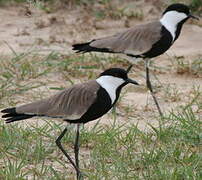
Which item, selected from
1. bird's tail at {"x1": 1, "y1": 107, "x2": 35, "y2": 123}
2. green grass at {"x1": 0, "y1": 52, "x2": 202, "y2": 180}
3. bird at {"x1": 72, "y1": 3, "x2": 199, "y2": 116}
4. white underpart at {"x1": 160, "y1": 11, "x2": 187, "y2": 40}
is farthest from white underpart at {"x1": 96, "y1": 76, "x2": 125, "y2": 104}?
white underpart at {"x1": 160, "y1": 11, "x2": 187, "y2": 40}

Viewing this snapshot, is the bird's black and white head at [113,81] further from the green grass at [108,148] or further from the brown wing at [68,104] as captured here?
the green grass at [108,148]

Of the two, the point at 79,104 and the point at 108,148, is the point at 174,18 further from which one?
the point at 79,104

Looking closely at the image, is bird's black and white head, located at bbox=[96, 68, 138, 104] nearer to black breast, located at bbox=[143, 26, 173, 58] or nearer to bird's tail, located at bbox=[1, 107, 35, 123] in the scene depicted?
bird's tail, located at bbox=[1, 107, 35, 123]

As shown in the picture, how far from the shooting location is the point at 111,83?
4867 mm

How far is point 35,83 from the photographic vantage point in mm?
7074

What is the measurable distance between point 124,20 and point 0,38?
180cm

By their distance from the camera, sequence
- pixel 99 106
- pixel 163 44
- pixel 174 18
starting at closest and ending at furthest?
pixel 99 106
pixel 163 44
pixel 174 18

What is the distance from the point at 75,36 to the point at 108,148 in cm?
363

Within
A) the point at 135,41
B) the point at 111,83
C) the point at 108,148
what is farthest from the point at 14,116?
the point at 135,41

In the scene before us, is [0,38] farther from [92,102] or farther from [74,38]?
[92,102]

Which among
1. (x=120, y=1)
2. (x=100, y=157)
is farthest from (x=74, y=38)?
(x=100, y=157)

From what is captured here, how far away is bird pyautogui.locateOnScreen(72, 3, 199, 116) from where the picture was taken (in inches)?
259

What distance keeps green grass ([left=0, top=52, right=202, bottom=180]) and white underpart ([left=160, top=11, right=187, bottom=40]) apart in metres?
0.66

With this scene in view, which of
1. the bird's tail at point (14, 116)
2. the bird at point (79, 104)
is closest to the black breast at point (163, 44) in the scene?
the bird at point (79, 104)
